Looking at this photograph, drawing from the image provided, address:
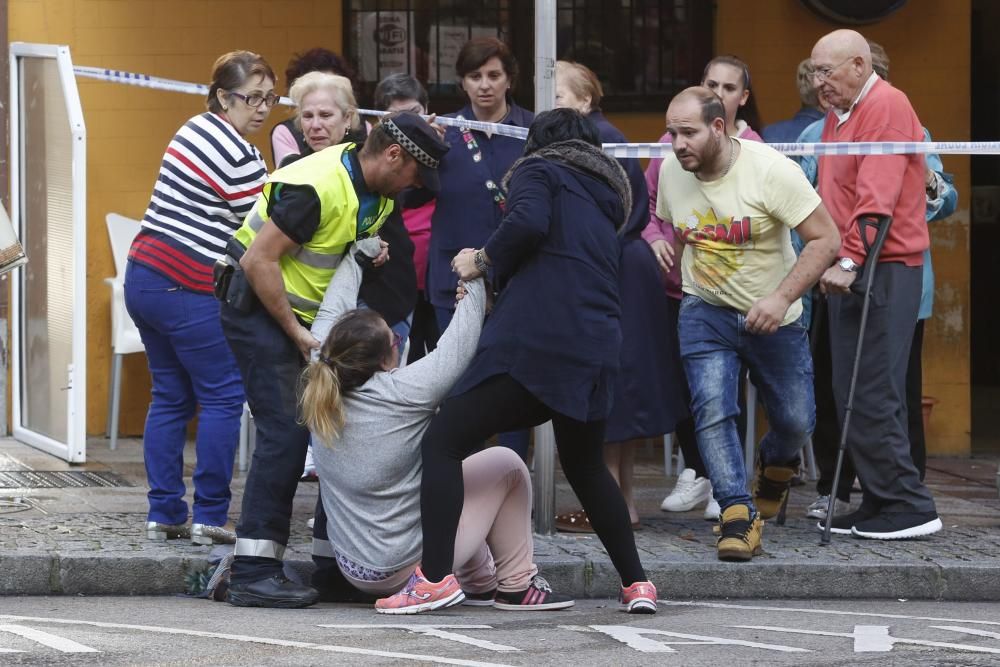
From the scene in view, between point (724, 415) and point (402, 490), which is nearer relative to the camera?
point (402, 490)

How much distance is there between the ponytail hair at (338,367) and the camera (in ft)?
19.4

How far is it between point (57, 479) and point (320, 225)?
3160mm

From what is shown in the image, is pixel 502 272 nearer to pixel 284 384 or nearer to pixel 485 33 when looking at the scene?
pixel 284 384

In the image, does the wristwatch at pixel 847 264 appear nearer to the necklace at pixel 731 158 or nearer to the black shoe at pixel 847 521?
the necklace at pixel 731 158

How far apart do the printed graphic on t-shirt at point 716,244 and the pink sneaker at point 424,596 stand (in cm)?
178

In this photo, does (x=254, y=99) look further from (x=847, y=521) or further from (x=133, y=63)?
(x=133, y=63)

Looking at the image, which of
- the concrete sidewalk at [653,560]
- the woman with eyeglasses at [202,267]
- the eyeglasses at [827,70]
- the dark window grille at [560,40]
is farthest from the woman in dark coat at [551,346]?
the dark window grille at [560,40]

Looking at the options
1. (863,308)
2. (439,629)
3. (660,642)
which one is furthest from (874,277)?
(439,629)

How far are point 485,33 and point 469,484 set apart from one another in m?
4.95

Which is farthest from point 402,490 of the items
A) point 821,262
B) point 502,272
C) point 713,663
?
point 821,262

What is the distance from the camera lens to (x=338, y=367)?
5.93m

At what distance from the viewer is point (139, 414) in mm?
10289

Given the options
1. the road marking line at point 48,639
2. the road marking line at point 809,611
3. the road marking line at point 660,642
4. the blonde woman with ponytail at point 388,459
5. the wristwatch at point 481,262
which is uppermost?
the wristwatch at point 481,262

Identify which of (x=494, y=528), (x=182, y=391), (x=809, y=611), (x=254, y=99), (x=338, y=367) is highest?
(x=254, y=99)
